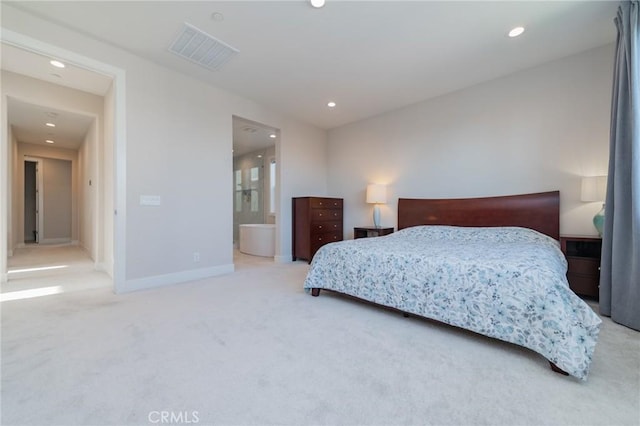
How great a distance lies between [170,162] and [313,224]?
233 cm

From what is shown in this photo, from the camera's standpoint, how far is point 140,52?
3016mm

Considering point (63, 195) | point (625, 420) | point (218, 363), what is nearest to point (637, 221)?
point (625, 420)

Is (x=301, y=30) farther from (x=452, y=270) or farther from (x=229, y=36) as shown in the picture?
(x=452, y=270)

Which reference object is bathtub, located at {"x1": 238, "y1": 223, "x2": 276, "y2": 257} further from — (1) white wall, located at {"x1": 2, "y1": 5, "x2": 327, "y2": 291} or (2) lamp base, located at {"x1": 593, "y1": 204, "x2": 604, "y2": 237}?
(2) lamp base, located at {"x1": 593, "y1": 204, "x2": 604, "y2": 237}

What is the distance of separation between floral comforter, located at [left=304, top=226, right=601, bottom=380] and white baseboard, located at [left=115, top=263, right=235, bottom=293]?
158cm

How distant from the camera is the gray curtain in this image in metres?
2.10

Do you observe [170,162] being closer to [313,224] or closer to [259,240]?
[313,224]

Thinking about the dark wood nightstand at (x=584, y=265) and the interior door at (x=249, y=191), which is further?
the interior door at (x=249, y=191)

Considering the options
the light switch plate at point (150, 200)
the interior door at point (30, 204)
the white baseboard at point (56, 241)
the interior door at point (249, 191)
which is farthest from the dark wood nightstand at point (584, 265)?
the interior door at point (30, 204)

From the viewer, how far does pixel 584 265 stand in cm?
271

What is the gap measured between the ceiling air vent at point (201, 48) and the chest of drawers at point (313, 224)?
7.76 feet

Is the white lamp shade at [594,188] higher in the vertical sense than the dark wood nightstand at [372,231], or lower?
higher

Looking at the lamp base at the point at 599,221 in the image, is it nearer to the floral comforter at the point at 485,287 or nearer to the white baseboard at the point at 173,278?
the floral comforter at the point at 485,287
